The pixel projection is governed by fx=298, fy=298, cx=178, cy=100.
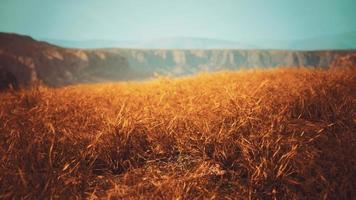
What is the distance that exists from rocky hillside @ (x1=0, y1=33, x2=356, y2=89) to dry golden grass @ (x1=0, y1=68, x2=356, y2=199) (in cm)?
311

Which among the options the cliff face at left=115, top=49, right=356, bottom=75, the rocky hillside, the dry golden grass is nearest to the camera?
the dry golden grass

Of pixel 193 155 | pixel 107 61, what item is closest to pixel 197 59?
pixel 107 61

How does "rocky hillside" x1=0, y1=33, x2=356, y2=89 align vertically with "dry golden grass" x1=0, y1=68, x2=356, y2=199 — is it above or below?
below

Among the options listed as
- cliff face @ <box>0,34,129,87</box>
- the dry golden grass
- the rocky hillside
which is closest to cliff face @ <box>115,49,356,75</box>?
the rocky hillside

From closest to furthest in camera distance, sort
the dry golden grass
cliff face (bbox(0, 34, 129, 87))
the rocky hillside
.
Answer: the dry golden grass → the rocky hillside → cliff face (bbox(0, 34, 129, 87))

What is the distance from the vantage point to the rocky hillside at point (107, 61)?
1934 centimetres

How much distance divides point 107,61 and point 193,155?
7613 centimetres

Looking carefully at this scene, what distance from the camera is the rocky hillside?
1934 cm

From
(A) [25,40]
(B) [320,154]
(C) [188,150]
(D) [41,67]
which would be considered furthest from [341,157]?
(A) [25,40]

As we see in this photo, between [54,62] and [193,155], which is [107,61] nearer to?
[54,62]

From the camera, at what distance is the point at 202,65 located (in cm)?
13175

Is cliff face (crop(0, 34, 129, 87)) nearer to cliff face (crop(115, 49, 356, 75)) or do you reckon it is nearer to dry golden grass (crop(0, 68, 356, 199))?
dry golden grass (crop(0, 68, 356, 199))

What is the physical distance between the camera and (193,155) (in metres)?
2.15

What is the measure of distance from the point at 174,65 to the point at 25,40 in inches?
3485
